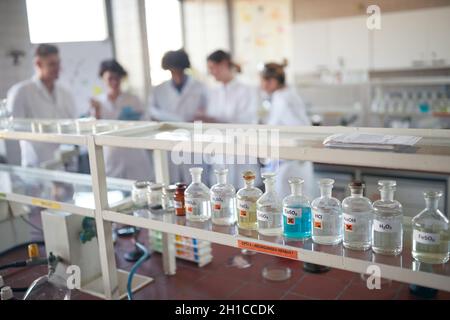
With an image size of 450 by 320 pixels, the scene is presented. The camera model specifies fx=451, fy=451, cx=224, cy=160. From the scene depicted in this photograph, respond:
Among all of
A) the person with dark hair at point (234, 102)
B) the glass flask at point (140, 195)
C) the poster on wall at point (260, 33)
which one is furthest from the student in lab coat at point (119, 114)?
the poster on wall at point (260, 33)

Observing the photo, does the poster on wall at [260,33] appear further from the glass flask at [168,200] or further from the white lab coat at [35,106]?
the glass flask at [168,200]

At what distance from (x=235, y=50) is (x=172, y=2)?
0.98 meters

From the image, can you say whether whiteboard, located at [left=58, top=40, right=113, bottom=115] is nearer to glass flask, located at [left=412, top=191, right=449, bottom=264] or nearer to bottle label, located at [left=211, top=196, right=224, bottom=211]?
bottle label, located at [left=211, top=196, right=224, bottom=211]

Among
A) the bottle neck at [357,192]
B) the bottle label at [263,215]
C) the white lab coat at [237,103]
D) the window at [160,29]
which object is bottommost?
the bottle label at [263,215]

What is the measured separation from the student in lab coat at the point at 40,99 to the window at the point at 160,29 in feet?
6.16

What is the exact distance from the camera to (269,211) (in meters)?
1.21

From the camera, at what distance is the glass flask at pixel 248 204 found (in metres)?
1.25

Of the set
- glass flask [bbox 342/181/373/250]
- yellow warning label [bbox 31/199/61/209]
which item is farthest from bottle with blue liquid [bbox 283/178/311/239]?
yellow warning label [bbox 31/199/61/209]

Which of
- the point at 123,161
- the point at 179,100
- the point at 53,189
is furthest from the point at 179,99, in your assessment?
the point at 53,189

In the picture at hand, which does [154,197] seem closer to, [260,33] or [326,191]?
[326,191]

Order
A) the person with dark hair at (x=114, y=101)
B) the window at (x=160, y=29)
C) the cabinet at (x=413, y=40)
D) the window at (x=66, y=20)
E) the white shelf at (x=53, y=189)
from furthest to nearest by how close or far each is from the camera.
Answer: the window at (x=160, y=29), the cabinet at (x=413, y=40), the window at (x=66, y=20), the person with dark hair at (x=114, y=101), the white shelf at (x=53, y=189)

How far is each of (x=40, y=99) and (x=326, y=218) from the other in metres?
2.28

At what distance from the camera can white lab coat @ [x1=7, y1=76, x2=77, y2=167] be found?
2.73 meters

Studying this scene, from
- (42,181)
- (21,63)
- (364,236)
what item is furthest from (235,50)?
(364,236)
